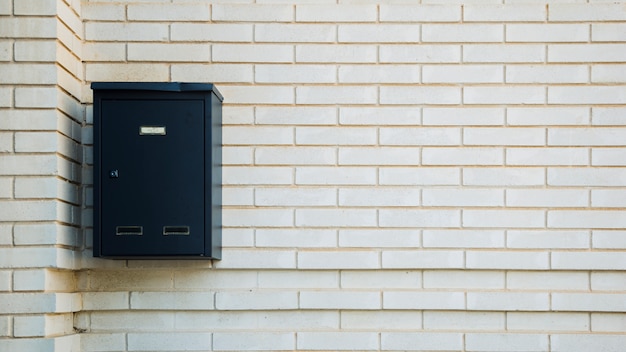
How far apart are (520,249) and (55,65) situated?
303 cm

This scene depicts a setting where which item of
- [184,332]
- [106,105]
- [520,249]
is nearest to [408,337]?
[520,249]

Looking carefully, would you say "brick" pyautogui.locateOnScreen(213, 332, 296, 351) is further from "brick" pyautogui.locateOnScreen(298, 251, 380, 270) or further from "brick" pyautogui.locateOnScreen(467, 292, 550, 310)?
"brick" pyautogui.locateOnScreen(467, 292, 550, 310)

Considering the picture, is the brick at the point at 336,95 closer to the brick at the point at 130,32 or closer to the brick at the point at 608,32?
the brick at the point at 130,32

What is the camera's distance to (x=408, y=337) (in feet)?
Result: 22.7

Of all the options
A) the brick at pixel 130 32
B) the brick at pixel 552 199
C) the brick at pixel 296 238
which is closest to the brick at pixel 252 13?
the brick at pixel 130 32

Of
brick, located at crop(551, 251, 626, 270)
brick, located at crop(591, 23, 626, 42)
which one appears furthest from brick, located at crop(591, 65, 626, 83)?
brick, located at crop(551, 251, 626, 270)

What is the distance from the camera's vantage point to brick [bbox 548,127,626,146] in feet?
22.8

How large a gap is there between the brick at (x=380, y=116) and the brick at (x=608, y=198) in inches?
47.3

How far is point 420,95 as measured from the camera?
23.0 ft

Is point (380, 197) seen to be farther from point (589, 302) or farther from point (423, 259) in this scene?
point (589, 302)

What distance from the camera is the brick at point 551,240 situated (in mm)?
6918

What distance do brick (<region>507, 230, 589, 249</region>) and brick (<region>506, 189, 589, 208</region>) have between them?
0.57ft

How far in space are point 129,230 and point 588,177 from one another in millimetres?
2844

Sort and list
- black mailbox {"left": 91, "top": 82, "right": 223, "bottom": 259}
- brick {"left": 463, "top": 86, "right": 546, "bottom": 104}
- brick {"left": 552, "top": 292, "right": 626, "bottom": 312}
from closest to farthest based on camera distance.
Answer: black mailbox {"left": 91, "top": 82, "right": 223, "bottom": 259} < brick {"left": 552, "top": 292, "right": 626, "bottom": 312} < brick {"left": 463, "top": 86, "right": 546, "bottom": 104}
